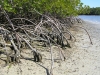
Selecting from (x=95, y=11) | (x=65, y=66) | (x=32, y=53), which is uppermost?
(x=32, y=53)

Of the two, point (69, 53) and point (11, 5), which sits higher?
point (11, 5)

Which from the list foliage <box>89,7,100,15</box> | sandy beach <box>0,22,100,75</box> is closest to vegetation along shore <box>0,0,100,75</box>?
sandy beach <box>0,22,100,75</box>

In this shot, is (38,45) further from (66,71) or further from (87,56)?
(66,71)

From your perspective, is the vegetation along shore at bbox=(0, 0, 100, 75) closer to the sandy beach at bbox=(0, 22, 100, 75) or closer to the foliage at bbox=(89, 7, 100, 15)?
the sandy beach at bbox=(0, 22, 100, 75)

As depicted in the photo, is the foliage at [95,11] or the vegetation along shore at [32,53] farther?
the foliage at [95,11]

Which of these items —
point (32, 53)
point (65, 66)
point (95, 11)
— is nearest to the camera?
point (65, 66)

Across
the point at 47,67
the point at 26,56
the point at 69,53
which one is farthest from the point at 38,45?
the point at 47,67

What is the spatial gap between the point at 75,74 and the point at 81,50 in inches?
80.9

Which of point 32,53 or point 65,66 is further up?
point 32,53

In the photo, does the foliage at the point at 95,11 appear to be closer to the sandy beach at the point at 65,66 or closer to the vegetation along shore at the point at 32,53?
the vegetation along shore at the point at 32,53

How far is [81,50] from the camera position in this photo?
6.06 m

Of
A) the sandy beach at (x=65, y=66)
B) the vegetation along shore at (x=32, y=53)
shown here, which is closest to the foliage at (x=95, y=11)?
the vegetation along shore at (x=32, y=53)

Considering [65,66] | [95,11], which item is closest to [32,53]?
[65,66]

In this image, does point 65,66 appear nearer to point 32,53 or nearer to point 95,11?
point 32,53
